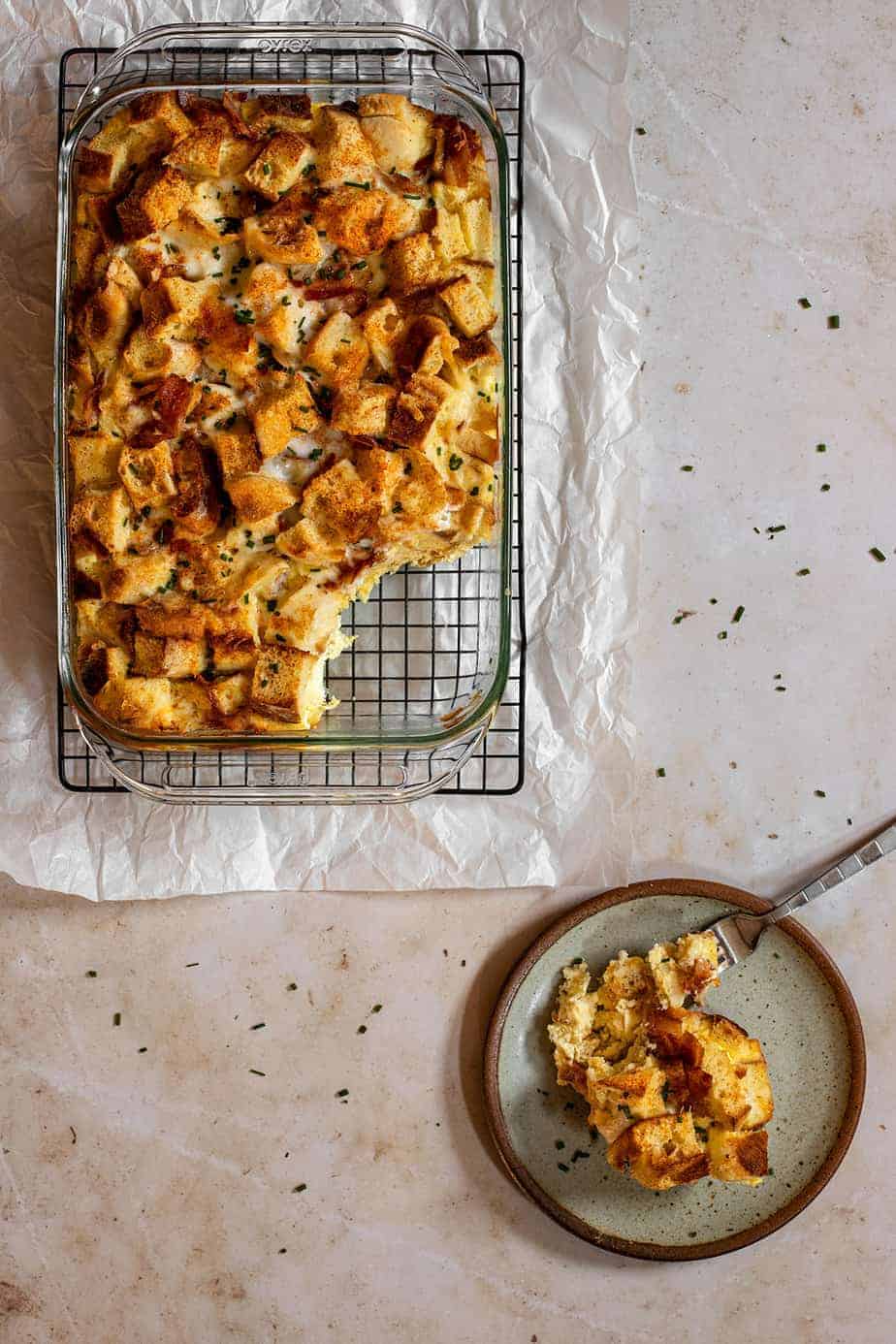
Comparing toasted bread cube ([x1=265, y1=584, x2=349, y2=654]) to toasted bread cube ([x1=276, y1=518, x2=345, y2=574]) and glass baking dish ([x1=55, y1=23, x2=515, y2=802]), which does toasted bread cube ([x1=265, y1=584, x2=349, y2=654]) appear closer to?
toasted bread cube ([x1=276, y1=518, x2=345, y2=574])

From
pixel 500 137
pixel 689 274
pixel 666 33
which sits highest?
pixel 666 33

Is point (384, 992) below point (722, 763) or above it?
below

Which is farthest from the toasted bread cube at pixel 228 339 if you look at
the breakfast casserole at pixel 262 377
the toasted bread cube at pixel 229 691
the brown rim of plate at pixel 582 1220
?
the brown rim of plate at pixel 582 1220

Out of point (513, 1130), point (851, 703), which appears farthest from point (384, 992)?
point (851, 703)

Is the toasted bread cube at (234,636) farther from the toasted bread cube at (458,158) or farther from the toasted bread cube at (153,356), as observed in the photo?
the toasted bread cube at (458,158)

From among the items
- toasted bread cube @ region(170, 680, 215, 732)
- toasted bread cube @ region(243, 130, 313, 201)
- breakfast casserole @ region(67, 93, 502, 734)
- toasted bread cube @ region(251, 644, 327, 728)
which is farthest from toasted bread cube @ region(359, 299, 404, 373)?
toasted bread cube @ region(170, 680, 215, 732)

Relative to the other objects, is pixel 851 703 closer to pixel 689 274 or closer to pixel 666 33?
pixel 689 274
